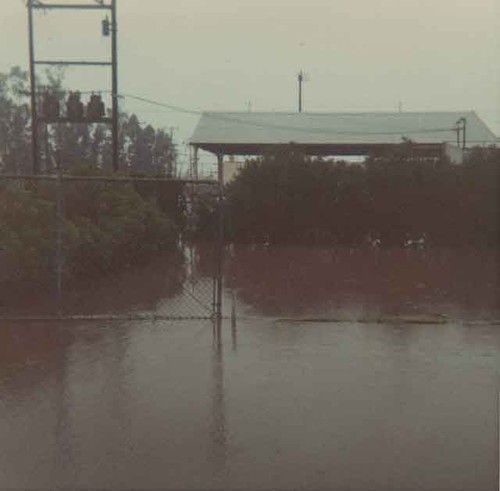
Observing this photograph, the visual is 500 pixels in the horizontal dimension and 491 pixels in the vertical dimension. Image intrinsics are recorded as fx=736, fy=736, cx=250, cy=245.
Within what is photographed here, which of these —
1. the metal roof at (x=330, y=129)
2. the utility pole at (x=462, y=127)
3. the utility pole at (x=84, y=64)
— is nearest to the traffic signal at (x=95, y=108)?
the utility pole at (x=84, y=64)

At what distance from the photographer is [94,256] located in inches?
496

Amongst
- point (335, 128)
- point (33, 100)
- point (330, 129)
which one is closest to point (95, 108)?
point (33, 100)

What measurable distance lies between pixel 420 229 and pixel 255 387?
15.9m

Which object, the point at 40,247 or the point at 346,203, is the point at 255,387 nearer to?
the point at 40,247

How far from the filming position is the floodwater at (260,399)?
440cm

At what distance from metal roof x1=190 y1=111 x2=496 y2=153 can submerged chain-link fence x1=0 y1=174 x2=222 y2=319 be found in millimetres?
20074

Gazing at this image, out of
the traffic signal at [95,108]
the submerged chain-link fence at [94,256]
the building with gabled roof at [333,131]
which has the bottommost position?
the submerged chain-link fence at [94,256]

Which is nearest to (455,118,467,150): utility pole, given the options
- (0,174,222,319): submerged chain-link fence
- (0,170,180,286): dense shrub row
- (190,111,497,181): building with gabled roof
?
(190,111,497,181): building with gabled roof

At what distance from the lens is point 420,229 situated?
21.2 metres

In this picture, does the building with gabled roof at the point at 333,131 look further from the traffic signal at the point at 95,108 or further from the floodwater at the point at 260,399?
the floodwater at the point at 260,399

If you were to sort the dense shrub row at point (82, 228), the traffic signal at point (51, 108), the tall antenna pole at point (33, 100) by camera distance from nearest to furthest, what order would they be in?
the dense shrub row at point (82, 228) < the traffic signal at point (51, 108) < the tall antenna pole at point (33, 100)

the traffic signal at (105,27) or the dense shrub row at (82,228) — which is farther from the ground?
the traffic signal at (105,27)

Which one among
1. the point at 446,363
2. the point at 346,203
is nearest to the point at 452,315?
the point at 446,363

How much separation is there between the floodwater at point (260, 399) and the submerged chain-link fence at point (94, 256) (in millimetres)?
540
